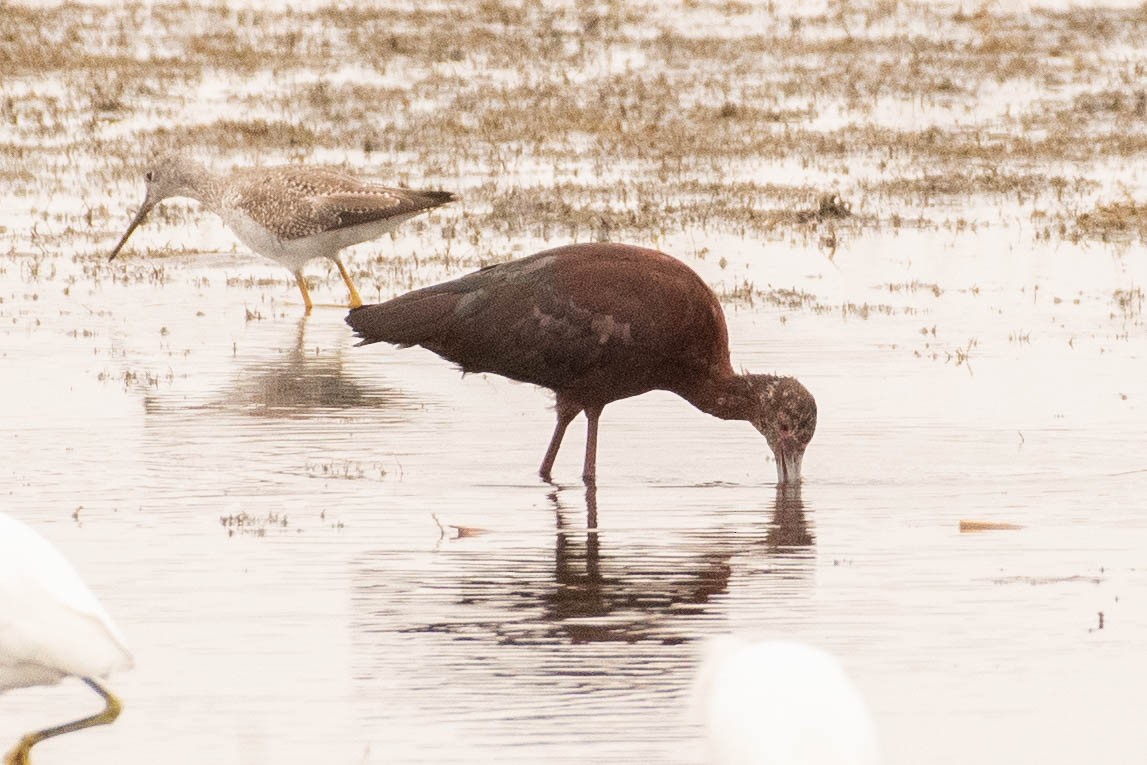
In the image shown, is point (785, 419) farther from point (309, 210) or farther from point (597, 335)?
point (309, 210)

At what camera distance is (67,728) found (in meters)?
5.89

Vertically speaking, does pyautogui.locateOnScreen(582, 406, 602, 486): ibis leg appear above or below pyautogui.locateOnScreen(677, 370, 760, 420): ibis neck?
below

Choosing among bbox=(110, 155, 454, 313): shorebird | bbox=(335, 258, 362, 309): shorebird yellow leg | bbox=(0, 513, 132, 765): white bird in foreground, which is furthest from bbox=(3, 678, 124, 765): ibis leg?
bbox=(110, 155, 454, 313): shorebird

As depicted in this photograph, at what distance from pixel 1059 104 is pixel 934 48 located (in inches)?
181

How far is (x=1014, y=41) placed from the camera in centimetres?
2955

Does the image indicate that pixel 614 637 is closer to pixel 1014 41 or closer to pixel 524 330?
pixel 524 330

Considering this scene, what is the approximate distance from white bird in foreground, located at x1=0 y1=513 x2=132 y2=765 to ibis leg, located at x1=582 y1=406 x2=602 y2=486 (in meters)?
4.60

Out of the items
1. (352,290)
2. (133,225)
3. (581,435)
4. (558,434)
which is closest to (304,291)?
(352,290)

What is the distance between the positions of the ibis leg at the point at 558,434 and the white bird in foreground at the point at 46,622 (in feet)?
15.2

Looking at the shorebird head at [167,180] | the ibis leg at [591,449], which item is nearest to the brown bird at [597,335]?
the ibis leg at [591,449]

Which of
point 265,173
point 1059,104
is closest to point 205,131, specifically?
point 265,173

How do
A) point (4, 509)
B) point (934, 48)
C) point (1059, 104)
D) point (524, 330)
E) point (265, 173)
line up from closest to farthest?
point (4, 509) < point (524, 330) < point (265, 173) < point (1059, 104) < point (934, 48)

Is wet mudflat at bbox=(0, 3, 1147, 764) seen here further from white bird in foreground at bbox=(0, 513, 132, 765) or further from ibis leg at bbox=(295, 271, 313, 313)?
white bird in foreground at bbox=(0, 513, 132, 765)

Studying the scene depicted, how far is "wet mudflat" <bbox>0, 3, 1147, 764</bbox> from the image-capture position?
684 centimetres
